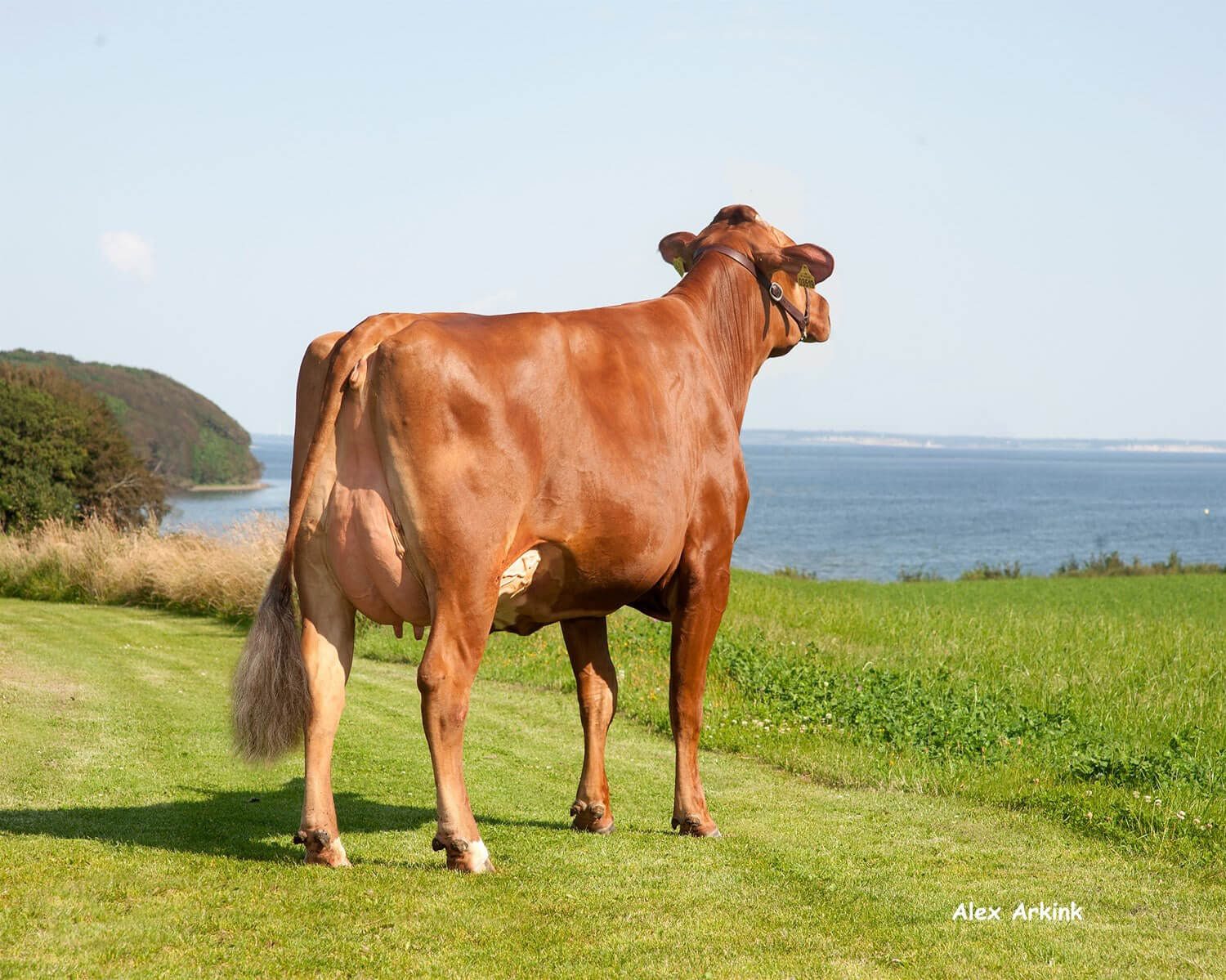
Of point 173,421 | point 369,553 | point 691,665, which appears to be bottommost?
point 691,665

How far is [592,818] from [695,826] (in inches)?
21.6

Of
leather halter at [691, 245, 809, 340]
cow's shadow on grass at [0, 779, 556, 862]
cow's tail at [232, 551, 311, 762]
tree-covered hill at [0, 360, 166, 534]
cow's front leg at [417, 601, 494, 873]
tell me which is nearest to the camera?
cow's front leg at [417, 601, 494, 873]

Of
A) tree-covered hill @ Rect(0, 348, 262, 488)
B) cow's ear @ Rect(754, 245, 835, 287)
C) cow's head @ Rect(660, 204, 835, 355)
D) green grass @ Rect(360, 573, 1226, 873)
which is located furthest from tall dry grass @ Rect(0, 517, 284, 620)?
tree-covered hill @ Rect(0, 348, 262, 488)

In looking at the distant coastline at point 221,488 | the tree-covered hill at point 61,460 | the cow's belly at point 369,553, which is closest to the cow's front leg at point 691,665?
the cow's belly at point 369,553

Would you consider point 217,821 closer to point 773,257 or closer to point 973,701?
point 773,257

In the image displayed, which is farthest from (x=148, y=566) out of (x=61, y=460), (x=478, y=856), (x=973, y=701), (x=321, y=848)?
(x=478, y=856)

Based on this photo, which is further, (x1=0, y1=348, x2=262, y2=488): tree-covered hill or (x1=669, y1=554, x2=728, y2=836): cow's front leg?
(x1=0, y1=348, x2=262, y2=488): tree-covered hill

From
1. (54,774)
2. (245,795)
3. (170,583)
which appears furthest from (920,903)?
(170,583)

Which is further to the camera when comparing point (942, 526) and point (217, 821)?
point (942, 526)

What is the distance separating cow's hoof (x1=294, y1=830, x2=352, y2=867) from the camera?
18.2ft

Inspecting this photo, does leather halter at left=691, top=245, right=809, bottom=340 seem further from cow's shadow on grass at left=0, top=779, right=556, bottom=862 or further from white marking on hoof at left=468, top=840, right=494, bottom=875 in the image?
white marking on hoof at left=468, top=840, right=494, bottom=875

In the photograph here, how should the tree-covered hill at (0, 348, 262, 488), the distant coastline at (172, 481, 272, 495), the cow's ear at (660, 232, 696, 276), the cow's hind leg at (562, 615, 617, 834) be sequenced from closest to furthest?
the cow's hind leg at (562, 615, 617, 834), the cow's ear at (660, 232, 696, 276), the tree-covered hill at (0, 348, 262, 488), the distant coastline at (172, 481, 272, 495)

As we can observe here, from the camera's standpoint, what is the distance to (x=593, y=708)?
269 inches

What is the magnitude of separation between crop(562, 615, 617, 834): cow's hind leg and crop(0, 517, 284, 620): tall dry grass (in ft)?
41.5
